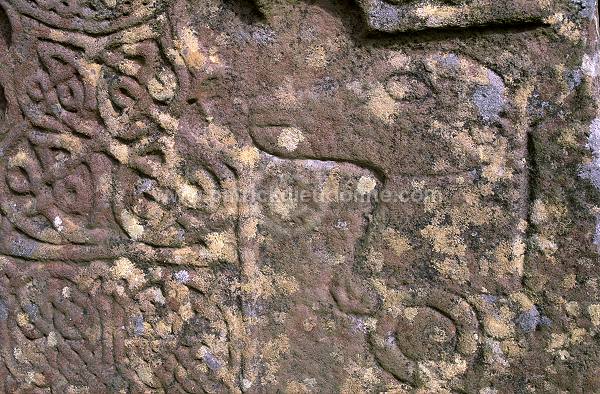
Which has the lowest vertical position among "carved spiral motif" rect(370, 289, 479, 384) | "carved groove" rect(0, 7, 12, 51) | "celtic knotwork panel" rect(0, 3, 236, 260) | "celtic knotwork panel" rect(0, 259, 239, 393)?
"celtic knotwork panel" rect(0, 259, 239, 393)

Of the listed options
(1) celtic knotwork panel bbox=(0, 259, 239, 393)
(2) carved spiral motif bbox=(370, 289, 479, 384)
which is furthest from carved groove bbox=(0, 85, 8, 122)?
(2) carved spiral motif bbox=(370, 289, 479, 384)

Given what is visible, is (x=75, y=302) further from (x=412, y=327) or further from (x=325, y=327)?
A: (x=412, y=327)

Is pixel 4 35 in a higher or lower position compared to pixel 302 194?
higher

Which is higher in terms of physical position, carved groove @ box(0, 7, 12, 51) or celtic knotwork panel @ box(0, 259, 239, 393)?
carved groove @ box(0, 7, 12, 51)

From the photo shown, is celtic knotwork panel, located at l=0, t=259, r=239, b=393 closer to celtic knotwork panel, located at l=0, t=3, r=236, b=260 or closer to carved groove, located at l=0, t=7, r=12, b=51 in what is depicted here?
celtic knotwork panel, located at l=0, t=3, r=236, b=260

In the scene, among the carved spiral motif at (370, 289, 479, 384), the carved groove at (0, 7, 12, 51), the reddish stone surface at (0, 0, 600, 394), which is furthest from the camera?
the carved groove at (0, 7, 12, 51)

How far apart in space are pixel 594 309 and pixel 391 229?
43 cm

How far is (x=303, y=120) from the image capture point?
138 cm

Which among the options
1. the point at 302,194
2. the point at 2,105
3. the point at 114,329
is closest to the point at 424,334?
the point at 302,194

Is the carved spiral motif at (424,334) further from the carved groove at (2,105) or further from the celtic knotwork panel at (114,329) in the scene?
the carved groove at (2,105)

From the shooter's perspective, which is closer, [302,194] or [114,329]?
[302,194]

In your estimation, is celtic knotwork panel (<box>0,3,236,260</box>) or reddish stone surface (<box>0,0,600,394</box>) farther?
celtic knotwork panel (<box>0,3,236,260</box>)

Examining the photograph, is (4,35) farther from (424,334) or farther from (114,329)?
(424,334)

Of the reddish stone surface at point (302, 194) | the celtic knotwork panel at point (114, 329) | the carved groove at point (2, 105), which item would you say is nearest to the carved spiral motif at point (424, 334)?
the reddish stone surface at point (302, 194)
